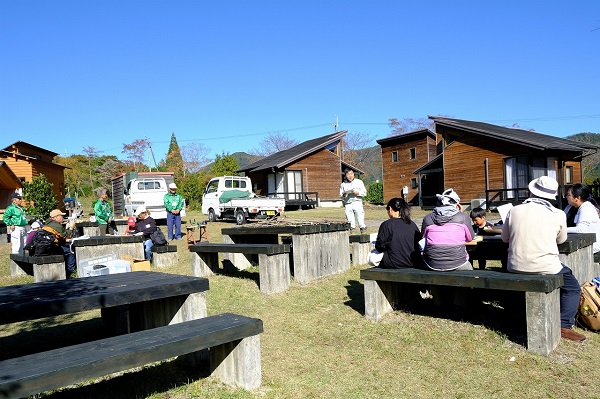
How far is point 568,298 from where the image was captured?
16.4 ft

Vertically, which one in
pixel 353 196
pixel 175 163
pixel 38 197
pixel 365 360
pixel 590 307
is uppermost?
pixel 175 163

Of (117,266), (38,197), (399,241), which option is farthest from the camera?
(38,197)

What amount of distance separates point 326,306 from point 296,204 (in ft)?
86.9

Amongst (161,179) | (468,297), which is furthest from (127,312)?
(161,179)

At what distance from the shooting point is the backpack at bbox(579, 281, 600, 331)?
5020 mm

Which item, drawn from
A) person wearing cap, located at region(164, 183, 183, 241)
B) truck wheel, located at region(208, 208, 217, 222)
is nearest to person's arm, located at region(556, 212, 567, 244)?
person wearing cap, located at region(164, 183, 183, 241)

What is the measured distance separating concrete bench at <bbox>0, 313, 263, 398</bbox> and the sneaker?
304 cm

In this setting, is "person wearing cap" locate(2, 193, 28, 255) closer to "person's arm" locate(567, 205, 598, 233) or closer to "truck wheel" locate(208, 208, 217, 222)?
"truck wheel" locate(208, 208, 217, 222)

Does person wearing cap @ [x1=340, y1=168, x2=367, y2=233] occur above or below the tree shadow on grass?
above

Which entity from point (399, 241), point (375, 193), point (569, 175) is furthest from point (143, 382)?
point (375, 193)

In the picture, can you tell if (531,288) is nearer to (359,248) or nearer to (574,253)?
(574,253)

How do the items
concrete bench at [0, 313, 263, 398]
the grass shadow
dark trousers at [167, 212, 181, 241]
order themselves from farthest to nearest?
dark trousers at [167, 212, 181, 241]
the grass shadow
concrete bench at [0, 313, 263, 398]

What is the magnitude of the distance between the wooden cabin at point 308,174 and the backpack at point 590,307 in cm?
2837

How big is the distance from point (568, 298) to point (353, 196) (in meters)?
6.37
